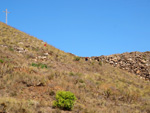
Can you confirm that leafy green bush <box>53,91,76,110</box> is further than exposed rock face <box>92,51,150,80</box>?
No

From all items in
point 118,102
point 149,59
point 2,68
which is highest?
point 149,59

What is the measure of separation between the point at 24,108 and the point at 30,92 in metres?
3.06

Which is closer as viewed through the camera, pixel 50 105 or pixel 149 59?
pixel 50 105

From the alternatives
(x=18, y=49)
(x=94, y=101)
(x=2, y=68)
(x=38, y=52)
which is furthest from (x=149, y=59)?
(x=2, y=68)

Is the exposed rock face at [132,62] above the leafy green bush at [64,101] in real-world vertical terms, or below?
above

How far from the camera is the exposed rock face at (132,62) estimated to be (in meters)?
29.7

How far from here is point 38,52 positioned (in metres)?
23.7

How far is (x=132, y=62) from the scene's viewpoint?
104ft

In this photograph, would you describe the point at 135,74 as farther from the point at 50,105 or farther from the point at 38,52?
the point at 50,105

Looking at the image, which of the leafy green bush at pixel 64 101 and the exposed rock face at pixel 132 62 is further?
the exposed rock face at pixel 132 62

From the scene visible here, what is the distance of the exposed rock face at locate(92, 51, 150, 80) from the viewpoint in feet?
97.5

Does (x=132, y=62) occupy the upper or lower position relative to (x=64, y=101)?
upper

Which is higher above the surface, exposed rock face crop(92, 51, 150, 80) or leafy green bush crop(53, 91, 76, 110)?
exposed rock face crop(92, 51, 150, 80)

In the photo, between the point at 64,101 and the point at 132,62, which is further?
the point at 132,62
